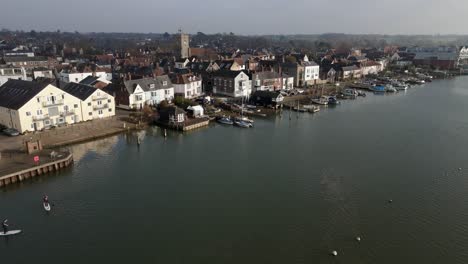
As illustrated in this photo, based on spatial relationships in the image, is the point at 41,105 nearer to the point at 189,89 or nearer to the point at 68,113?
the point at 68,113

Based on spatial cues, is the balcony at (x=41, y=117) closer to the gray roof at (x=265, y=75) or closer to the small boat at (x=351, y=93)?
Answer: the gray roof at (x=265, y=75)

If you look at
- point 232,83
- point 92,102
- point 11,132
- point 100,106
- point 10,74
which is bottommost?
point 11,132

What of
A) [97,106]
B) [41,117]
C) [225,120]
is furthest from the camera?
[225,120]

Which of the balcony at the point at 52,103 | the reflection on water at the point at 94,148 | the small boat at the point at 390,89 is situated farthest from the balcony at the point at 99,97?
the small boat at the point at 390,89

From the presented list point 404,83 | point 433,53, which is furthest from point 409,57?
point 404,83

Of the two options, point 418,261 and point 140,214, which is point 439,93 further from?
point 140,214

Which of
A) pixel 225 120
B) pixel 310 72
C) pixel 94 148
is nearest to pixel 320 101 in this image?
pixel 310 72
